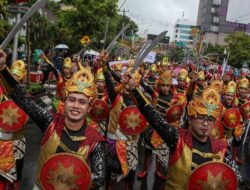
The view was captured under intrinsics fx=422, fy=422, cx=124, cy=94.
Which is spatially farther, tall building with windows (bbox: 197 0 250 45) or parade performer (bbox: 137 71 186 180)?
tall building with windows (bbox: 197 0 250 45)

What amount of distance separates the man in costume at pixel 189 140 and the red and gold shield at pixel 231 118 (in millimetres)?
4475

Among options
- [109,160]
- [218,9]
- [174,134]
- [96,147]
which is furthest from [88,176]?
[218,9]

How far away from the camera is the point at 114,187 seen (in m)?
6.91

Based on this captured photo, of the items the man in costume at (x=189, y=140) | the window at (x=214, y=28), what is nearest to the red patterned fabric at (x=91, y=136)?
the man in costume at (x=189, y=140)

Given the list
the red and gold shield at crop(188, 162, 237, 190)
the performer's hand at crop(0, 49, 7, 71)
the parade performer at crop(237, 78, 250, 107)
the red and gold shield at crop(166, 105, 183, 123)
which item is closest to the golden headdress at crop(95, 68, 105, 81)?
the red and gold shield at crop(166, 105, 183, 123)

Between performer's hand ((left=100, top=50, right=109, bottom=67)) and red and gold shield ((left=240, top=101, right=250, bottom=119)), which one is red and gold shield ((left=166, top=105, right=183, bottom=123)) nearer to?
performer's hand ((left=100, top=50, right=109, bottom=67))

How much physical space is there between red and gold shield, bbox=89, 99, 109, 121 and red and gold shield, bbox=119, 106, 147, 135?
2.42 feet

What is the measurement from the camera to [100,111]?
678 centimetres

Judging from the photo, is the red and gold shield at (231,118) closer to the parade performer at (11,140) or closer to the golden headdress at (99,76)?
the golden headdress at (99,76)

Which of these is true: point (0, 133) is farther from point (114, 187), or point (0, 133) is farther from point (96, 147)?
point (114, 187)

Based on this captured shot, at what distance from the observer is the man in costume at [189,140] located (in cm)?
340

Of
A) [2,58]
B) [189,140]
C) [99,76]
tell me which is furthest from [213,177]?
[99,76]

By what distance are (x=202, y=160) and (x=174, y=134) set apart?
32 cm

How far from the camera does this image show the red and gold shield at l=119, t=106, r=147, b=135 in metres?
6.03
